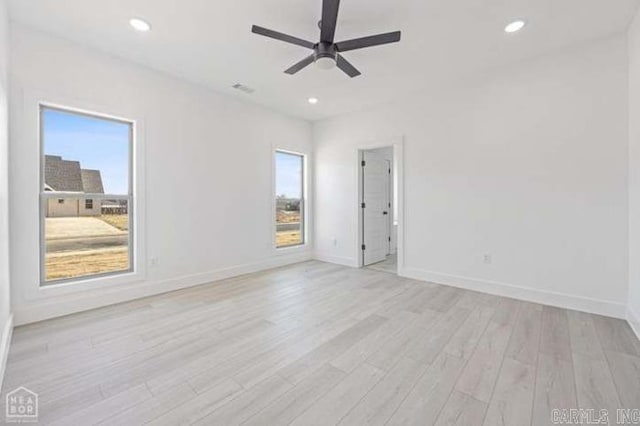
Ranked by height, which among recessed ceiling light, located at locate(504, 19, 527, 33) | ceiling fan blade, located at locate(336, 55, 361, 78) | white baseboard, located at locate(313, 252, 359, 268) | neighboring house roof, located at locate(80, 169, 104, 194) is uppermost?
→ recessed ceiling light, located at locate(504, 19, 527, 33)

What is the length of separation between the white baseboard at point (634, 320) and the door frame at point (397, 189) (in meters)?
2.49

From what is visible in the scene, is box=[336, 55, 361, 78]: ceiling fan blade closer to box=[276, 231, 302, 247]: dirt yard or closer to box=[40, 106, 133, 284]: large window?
box=[40, 106, 133, 284]: large window

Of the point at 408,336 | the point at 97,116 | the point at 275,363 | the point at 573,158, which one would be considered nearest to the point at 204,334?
the point at 275,363

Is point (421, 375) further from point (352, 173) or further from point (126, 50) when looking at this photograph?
point (126, 50)

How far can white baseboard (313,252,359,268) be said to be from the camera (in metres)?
5.30

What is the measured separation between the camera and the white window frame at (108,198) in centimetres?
290

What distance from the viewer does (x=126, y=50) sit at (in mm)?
3160

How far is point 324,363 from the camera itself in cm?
212

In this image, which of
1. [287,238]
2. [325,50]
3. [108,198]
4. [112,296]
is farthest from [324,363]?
[287,238]

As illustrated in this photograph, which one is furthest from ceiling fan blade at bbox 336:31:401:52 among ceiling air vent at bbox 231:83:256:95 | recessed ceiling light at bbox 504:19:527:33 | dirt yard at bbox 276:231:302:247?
dirt yard at bbox 276:231:302:247

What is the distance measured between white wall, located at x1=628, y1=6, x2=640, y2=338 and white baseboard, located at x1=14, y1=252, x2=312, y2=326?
4676 mm

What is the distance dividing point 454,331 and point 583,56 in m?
3.33

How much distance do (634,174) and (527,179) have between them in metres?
0.88

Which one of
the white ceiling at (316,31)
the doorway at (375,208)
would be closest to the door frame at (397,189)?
the doorway at (375,208)
